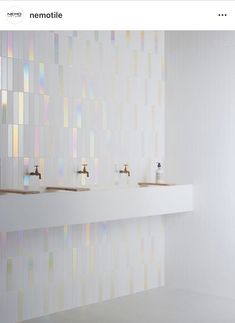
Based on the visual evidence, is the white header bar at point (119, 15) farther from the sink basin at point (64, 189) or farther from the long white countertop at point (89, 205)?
the sink basin at point (64, 189)

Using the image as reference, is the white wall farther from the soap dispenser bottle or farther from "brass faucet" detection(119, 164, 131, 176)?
"brass faucet" detection(119, 164, 131, 176)

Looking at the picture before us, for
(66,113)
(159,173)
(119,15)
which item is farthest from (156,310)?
(119,15)

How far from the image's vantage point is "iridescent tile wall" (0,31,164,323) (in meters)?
4.03

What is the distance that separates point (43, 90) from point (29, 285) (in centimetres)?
134

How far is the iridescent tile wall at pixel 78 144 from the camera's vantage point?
4.03 metres

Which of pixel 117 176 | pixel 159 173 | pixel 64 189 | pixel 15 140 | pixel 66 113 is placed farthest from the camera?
pixel 159 173

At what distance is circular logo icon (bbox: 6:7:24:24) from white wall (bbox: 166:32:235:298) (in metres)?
3.07

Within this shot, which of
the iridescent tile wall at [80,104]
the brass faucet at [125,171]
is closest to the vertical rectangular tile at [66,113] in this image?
the iridescent tile wall at [80,104]

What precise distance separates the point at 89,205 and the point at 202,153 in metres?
1.28

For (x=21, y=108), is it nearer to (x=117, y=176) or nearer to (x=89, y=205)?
(x=89, y=205)

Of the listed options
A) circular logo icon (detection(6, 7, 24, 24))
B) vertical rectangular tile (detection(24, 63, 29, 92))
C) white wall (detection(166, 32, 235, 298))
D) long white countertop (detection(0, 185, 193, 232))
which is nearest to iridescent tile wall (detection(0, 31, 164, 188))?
vertical rectangular tile (detection(24, 63, 29, 92))

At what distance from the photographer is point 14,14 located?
6.23 feet

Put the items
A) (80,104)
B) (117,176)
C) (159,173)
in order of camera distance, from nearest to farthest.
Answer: (80,104)
(117,176)
(159,173)

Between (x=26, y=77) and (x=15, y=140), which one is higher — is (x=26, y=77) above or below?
above
